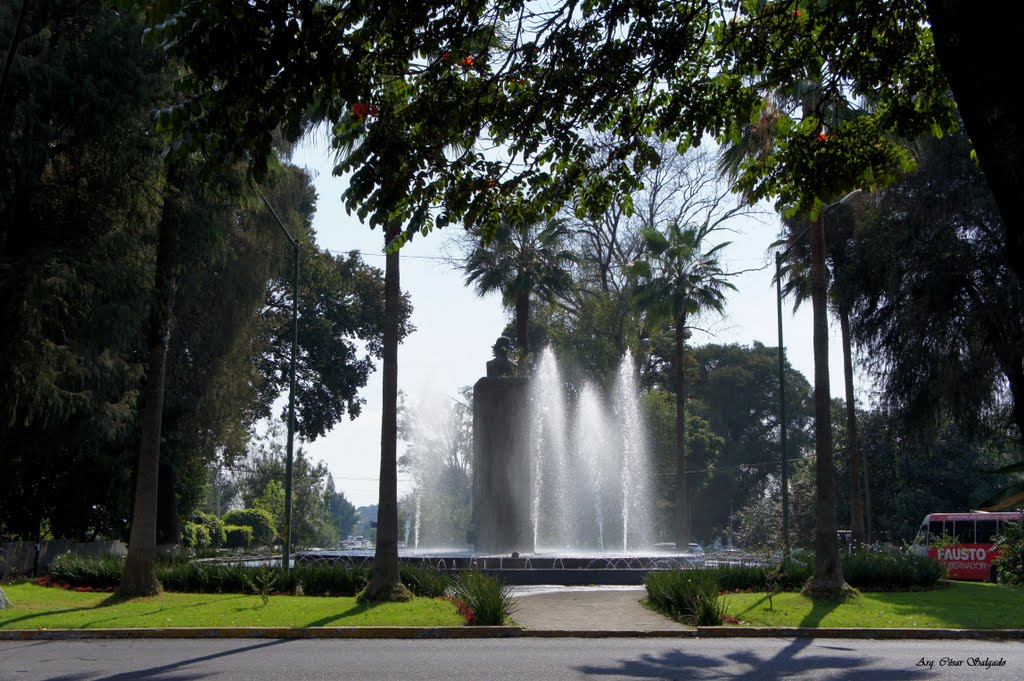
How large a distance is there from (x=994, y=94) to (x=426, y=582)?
1728cm

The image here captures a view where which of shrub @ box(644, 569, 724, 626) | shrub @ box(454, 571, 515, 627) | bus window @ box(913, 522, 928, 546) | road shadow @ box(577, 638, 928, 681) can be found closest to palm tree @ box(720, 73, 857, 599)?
shrub @ box(644, 569, 724, 626)

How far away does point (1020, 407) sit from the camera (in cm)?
2902

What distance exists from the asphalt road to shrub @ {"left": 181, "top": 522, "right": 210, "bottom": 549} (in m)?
29.5

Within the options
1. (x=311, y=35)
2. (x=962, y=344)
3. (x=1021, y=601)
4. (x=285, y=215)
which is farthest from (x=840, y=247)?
(x=311, y=35)

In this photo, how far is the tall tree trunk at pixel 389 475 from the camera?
19.0 m

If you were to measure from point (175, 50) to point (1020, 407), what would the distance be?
28.6m

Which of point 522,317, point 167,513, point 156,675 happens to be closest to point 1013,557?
point 156,675

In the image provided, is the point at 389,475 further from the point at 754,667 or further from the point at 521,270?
the point at 521,270

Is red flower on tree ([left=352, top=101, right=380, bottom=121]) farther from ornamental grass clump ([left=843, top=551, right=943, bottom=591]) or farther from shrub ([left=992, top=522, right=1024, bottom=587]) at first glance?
ornamental grass clump ([left=843, top=551, right=943, bottom=591])

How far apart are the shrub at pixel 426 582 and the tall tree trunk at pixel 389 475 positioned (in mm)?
780

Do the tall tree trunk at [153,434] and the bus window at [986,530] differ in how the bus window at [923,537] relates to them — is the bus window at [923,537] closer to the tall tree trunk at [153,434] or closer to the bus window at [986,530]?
the bus window at [986,530]

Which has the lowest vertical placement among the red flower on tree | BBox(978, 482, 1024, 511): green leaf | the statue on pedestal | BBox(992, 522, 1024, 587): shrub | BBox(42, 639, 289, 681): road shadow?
BBox(42, 639, 289, 681): road shadow

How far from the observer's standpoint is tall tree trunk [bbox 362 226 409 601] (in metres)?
19.0

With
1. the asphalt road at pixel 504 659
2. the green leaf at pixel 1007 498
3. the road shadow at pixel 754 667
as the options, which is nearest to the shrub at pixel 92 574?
the asphalt road at pixel 504 659
